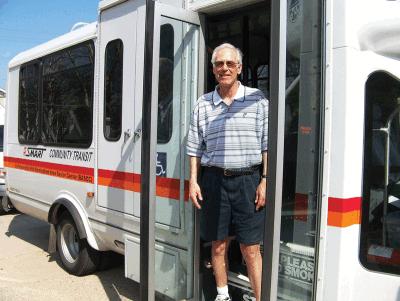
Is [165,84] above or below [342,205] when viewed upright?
above

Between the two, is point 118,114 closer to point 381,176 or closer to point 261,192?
point 261,192

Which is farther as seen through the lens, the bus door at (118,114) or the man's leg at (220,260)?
the bus door at (118,114)

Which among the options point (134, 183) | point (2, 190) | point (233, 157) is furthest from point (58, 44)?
point (2, 190)

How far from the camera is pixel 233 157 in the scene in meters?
2.52

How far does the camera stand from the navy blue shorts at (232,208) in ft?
8.24

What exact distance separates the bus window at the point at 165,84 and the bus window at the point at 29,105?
2604mm

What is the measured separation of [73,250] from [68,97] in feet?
5.71

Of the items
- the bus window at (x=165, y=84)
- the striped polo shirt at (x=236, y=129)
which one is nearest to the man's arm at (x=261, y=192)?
the striped polo shirt at (x=236, y=129)

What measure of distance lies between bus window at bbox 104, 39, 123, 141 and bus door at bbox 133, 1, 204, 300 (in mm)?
771

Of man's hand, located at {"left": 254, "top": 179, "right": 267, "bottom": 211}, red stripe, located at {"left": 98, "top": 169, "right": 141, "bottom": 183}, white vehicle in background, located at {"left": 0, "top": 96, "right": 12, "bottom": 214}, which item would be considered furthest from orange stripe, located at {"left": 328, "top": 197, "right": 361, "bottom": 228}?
white vehicle in background, located at {"left": 0, "top": 96, "right": 12, "bottom": 214}

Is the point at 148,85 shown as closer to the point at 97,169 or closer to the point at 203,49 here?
the point at 203,49

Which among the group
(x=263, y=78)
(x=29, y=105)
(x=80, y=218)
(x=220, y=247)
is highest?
(x=263, y=78)

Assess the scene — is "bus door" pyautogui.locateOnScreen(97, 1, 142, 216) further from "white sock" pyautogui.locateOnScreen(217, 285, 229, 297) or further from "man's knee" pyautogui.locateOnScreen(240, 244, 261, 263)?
"man's knee" pyautogui.locateOnScreen(240, 244, 261, 263)

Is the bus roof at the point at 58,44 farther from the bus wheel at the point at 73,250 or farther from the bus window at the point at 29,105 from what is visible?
the bus wheel at the point at 73,250
